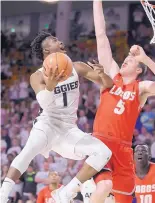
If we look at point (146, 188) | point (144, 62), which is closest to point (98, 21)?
point (144, 62)

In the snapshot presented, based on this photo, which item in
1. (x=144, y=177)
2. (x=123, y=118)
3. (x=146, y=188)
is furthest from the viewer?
(x=144, y=177)

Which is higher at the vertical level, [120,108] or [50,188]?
[120,108]

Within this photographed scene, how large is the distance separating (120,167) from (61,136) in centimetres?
83

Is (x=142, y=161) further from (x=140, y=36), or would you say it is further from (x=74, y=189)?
(x=140, y=36)

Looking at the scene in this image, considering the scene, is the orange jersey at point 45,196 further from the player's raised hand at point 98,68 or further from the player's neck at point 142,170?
the player's raised hand at point 98,68

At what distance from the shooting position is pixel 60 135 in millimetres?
5965

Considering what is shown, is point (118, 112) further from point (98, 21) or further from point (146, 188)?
point (146, 188)

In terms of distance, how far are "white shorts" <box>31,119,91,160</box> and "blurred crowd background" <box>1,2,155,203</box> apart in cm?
505

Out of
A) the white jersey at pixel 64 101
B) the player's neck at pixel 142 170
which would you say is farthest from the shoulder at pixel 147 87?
the player's neck at pixel 142 170

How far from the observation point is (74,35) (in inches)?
733

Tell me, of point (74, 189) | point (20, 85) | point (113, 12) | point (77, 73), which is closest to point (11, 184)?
point (74, 189)

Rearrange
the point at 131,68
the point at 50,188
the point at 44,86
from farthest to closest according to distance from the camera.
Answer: the point at 50,188
the point at 131,68
the point at 44,86

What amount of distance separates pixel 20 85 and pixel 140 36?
3.88m

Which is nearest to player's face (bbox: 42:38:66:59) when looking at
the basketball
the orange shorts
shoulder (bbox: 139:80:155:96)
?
the basketball
